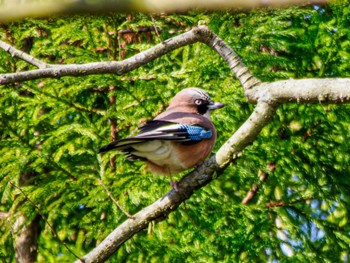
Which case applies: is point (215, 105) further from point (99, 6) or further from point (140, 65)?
point (99, 6)

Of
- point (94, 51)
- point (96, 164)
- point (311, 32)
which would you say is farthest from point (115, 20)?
point (311, 32)

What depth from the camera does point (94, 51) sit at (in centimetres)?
625

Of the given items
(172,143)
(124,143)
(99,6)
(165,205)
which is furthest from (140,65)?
(99,6)

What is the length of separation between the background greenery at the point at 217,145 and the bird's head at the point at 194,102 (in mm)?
353

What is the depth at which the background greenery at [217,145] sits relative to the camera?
213 inches

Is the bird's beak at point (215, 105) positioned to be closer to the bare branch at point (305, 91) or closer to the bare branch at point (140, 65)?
the bare branch at point (140, 65)

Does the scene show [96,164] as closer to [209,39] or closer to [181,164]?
[181,164]

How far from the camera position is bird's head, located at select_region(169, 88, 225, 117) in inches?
201

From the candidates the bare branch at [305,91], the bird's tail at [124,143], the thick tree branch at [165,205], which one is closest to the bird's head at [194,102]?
the bird's tail at [124,143]

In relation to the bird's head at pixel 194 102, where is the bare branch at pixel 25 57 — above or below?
above

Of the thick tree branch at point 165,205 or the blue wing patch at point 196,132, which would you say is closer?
the thick tree branch at point 165,205

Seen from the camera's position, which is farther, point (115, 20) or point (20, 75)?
point (115, 20)

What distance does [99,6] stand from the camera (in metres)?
2.39

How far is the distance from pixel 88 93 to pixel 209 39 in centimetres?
279
